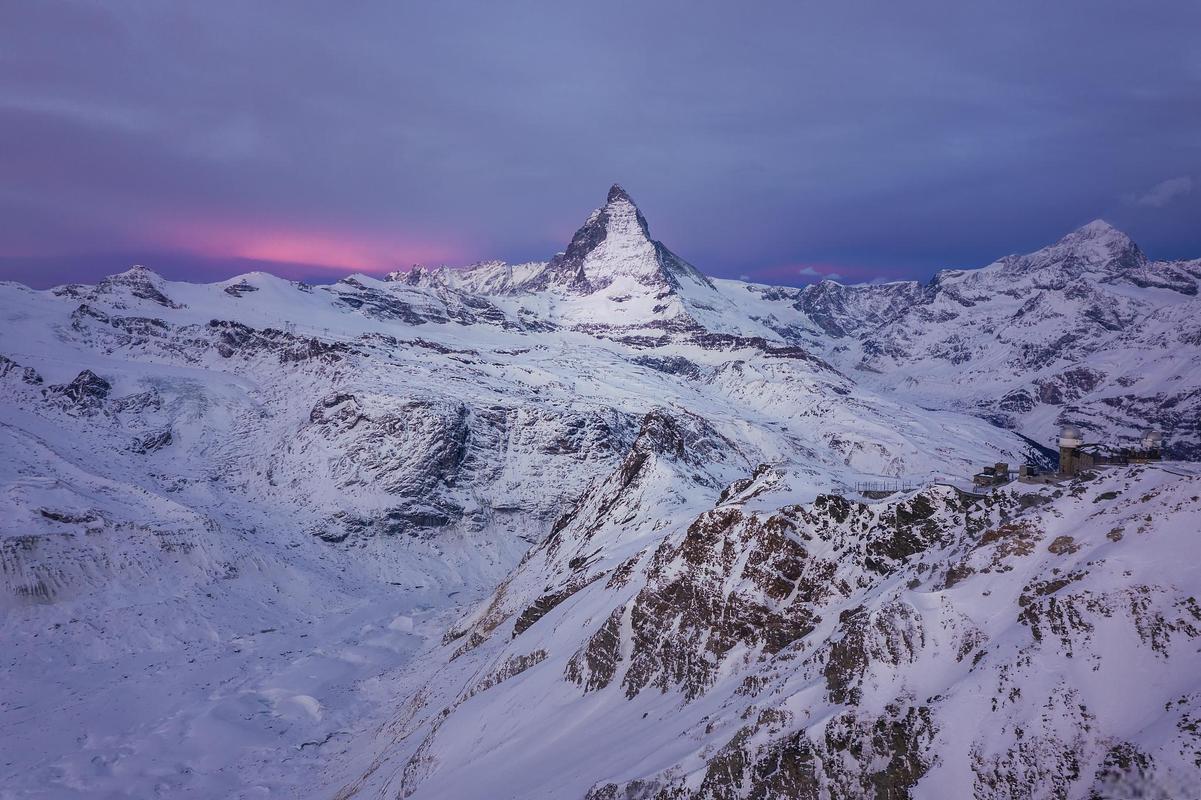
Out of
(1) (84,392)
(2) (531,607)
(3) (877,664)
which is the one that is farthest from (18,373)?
(3) (877,664)

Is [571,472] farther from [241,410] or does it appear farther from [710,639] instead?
[710,639]

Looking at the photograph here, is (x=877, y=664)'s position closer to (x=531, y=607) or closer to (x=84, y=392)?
(x=531, y=607)

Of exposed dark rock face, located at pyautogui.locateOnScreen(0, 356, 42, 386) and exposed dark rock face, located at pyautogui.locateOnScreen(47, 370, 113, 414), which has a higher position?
exposed dark rock face, located at pyautogui.locateOnScreen(0, 356, 42, 386)

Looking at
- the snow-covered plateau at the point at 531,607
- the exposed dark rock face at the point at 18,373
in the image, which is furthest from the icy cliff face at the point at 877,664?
the exposed dark rock face at the point at 18,373

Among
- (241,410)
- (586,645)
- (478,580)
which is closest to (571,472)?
(478,580)

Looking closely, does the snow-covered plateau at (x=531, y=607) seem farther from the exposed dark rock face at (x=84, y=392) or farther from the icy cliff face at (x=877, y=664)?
the exposed dark rock face at (x=84, y=392)

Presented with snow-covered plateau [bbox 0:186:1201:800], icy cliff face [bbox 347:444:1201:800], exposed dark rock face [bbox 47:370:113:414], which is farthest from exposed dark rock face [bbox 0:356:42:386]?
icy cliff face [bbox 347:444:1201:800]

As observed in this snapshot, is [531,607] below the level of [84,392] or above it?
below

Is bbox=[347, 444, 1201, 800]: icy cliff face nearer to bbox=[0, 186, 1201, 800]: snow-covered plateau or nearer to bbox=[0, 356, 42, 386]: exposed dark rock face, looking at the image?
bbox=[0, 186, 1201, 800]: snow-covered plateau
